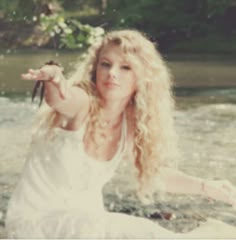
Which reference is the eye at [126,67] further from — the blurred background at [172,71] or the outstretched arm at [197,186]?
the outstretched arm at [197,186]

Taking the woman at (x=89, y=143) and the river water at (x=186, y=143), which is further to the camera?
the river water at (x=186, y=143)

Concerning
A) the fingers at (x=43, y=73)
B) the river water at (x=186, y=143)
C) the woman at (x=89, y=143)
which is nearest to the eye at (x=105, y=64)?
the woman at (x=89, y=143)

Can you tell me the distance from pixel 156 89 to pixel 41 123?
542mm

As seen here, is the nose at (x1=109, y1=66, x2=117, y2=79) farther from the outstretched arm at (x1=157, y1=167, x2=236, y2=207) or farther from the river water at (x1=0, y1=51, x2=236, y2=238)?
the river water at (x1=0, y1=51, x2=236, y2=238)

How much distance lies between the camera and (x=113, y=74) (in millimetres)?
3355

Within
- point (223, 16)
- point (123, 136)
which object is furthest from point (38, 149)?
point (223, 16)

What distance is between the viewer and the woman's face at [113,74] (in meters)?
3.38

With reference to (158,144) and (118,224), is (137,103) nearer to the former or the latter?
(158,144)

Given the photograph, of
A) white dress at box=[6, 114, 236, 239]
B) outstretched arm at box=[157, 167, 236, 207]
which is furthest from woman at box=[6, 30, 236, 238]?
outstretched arm at box=[157, 167, 236, 207]

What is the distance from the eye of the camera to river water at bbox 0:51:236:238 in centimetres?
776

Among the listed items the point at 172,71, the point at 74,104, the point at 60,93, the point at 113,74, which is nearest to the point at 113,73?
the point at 113,74

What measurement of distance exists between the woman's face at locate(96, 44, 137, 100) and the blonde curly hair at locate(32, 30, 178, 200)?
0.09ft

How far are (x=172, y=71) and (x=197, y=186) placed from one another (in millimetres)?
25165

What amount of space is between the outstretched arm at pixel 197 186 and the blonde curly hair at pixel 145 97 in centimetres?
13
